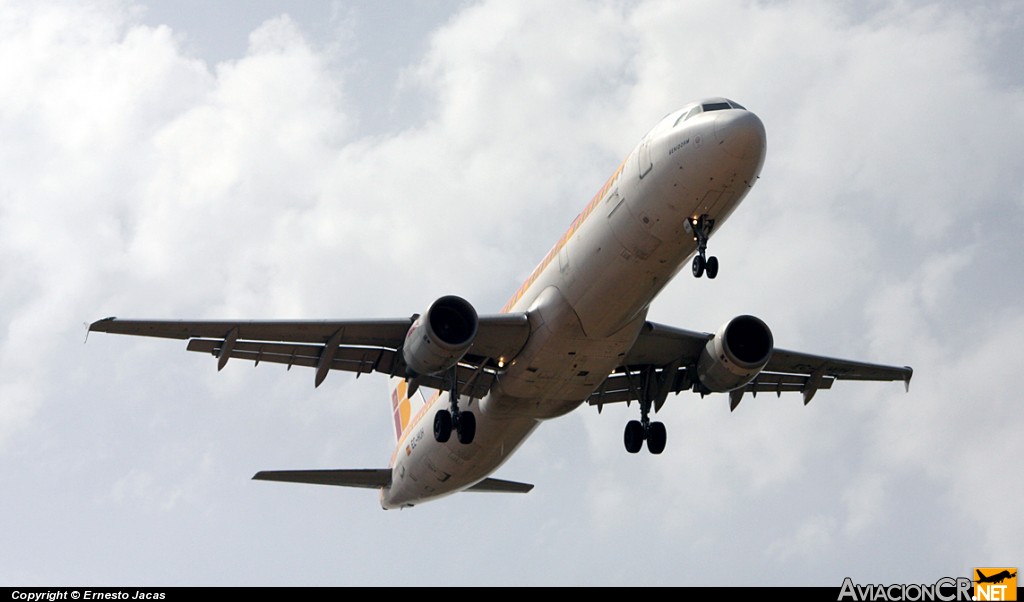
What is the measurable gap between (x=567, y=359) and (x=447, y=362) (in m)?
2.81

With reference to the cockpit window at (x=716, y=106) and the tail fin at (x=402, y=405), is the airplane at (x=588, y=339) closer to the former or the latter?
the cockpit window at (x=716, y=106)

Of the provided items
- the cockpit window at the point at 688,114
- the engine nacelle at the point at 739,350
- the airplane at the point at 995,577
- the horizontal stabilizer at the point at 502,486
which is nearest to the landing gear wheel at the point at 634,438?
the engine nacelle at the point at 739,350

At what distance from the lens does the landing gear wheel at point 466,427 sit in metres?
32.8

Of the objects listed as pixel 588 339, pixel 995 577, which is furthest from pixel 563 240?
pixel 995 577

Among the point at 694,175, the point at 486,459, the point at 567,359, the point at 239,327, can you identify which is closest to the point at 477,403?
the point at 486,459

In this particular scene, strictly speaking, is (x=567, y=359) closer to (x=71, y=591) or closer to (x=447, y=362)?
(x=447, y=362)

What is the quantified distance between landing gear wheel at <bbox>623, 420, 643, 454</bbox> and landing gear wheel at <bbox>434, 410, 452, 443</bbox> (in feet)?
17.1

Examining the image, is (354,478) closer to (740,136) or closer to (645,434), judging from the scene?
(645,434)

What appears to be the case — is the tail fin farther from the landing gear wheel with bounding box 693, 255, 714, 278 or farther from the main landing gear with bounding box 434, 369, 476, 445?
the landing gear wheel with bounding box 693, 255, 714, 278

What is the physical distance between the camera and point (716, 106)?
27.0 metres

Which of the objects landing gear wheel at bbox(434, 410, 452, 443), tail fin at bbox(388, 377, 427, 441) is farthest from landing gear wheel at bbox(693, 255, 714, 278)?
tail fin at bbox(388, 377, 427, 441)

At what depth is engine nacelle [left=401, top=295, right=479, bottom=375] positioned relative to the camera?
95.7 ft

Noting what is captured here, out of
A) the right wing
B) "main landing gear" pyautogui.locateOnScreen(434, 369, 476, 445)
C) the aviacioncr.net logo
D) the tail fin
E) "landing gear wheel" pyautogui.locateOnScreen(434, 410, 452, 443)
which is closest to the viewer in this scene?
the aviacioncr.net logo

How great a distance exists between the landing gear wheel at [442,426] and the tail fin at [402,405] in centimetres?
660
